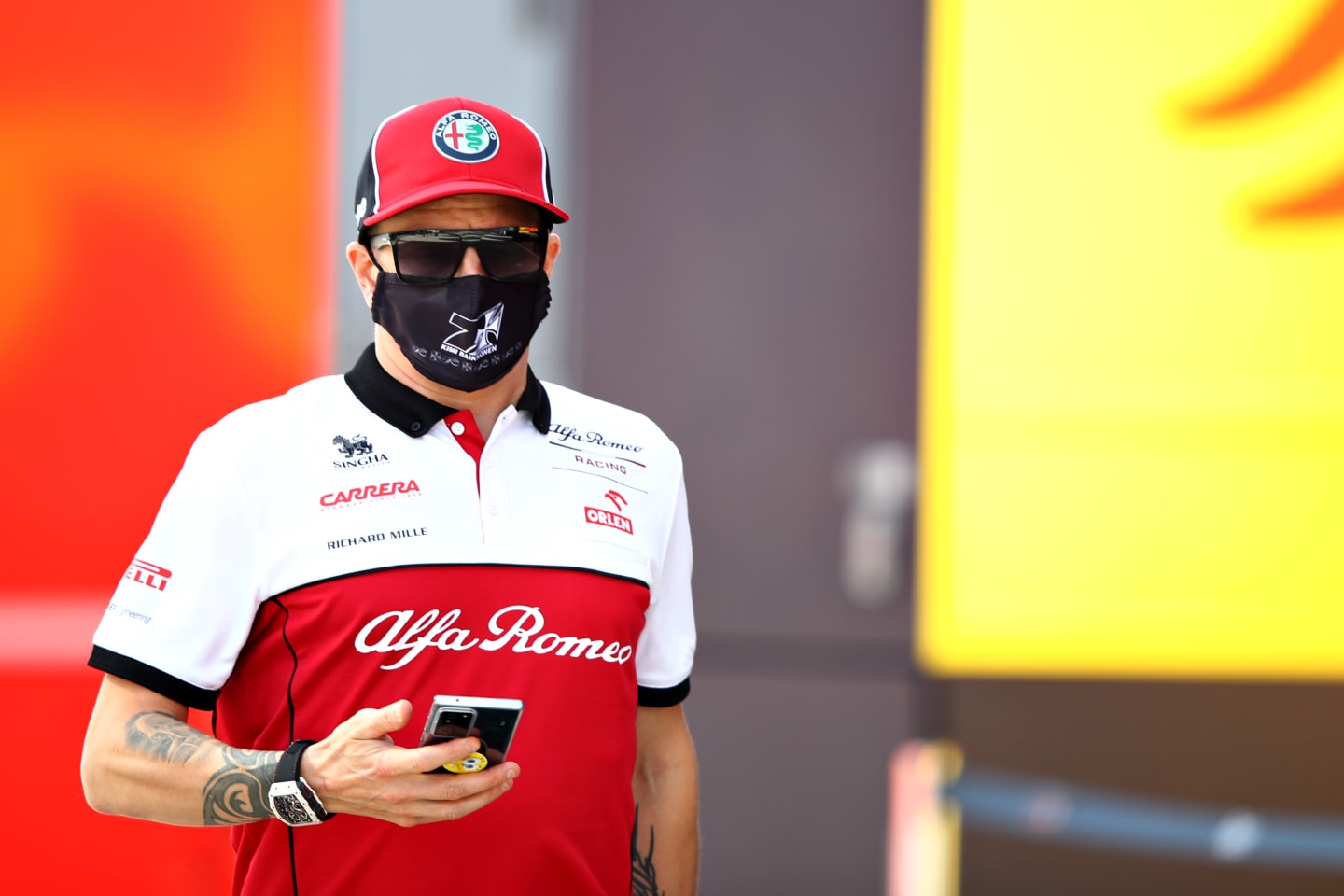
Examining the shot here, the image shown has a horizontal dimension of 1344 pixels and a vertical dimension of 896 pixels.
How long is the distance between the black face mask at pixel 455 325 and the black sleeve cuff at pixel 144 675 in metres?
0.48

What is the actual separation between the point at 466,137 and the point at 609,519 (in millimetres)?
526

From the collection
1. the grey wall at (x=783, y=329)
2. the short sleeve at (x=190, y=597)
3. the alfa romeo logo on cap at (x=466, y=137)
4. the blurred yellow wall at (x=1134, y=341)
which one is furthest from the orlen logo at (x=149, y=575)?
the blurred yellow wall at (x=1134, y=341)

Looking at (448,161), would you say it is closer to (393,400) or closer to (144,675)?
(393,400)

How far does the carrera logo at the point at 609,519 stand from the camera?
1.76 meters

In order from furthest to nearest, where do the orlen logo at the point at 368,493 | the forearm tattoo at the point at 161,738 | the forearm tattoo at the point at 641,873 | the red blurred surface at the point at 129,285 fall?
the red blurred surface at the point at 129,285 → the forearm tattoo at the point at 641,873 → the orlen logo at the point at 368,493 → the forearm tattoo at the point at 161,738

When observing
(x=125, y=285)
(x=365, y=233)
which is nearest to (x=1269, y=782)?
(x=365, y=233)

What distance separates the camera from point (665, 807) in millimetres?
1940

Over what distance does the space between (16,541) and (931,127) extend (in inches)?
110

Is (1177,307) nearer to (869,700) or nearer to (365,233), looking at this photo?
(869,700)

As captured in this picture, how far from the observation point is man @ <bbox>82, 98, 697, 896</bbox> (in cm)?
154

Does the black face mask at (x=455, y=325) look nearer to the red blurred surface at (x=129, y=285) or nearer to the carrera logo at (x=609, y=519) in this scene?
the carrera logo at (x=609, y=519)

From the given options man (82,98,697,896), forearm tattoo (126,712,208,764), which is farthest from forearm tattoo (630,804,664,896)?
forearm tattoo (126,712,208,764)

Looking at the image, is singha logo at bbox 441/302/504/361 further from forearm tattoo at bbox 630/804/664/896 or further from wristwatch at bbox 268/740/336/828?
forearm tattoo at bbox 630/804/664/896

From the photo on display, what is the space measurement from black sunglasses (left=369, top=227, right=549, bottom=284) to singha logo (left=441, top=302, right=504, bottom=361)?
0.06 m
